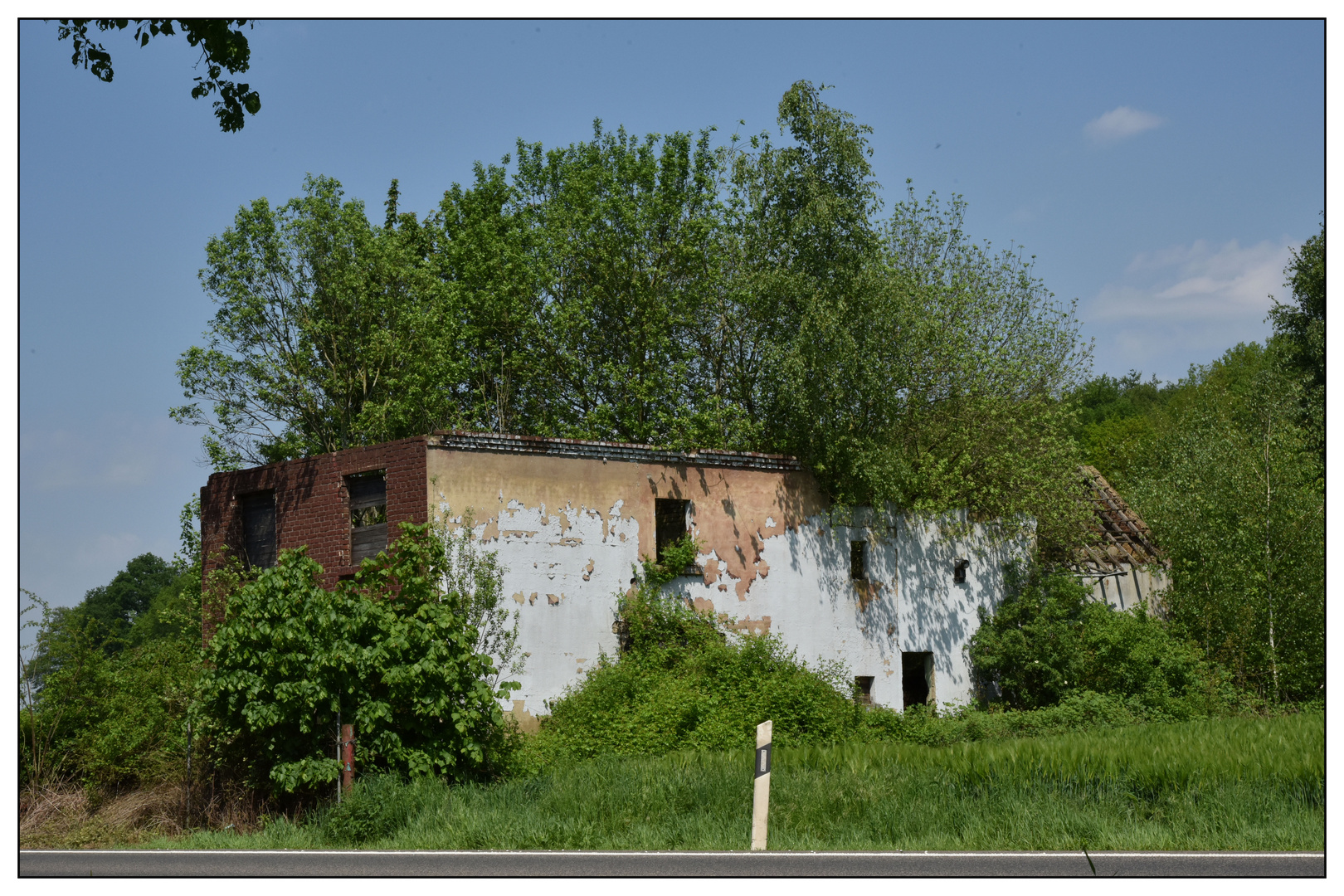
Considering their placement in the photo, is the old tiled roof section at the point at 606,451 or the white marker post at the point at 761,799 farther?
the old tiled roof section at the point at 606,451

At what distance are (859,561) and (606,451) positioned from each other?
5778 millimetres

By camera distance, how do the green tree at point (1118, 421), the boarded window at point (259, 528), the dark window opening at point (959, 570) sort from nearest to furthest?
1. the boarded window at point (259, 528)
2. the dark window opening at point (959, 570)
3. the green tree at point (1118, 421)

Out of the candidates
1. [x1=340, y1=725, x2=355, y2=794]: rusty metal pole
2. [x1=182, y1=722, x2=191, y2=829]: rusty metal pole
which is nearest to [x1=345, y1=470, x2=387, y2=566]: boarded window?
[x1=182, y1=722, x2=191, y2=829]: rusty metal pole

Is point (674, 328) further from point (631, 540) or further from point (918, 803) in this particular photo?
point (918, 803)

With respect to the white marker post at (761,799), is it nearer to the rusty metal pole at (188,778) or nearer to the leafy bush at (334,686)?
the leafy bush at (334,686)

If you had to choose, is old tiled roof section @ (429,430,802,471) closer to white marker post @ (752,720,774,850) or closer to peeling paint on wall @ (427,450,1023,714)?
peeling paint on wall @ (427,450,1023,714)

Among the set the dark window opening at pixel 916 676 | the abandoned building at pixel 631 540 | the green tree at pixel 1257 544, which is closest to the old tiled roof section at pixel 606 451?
the abandoned building at pixel 631 540

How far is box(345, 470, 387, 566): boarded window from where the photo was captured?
19703mm

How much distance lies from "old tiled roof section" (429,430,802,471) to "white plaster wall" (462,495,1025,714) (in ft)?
3.17

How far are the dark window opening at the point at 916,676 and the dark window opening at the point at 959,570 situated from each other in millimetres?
1630

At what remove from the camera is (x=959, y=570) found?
2394 cm

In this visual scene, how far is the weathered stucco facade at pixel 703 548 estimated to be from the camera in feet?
63.9

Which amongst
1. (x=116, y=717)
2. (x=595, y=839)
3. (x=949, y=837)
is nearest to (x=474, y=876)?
(x=595, y=839)

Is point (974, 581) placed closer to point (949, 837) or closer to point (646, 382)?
point (646, 382)
